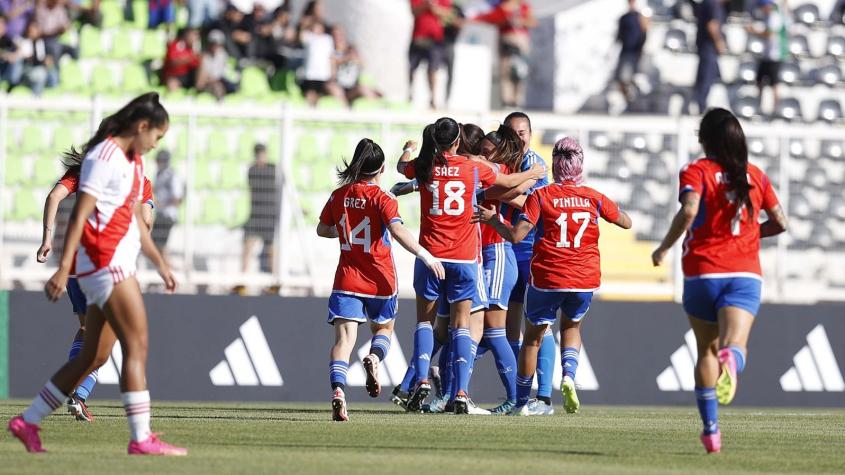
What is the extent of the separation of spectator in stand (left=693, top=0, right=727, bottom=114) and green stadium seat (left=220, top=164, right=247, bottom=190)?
9.52 m

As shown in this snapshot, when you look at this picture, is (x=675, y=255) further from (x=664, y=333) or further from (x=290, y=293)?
(x=290, y=293)

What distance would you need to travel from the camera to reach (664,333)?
19609mm

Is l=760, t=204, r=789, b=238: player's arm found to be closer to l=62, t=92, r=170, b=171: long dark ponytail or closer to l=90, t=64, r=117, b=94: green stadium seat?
l=62, t=92, r=170, b=171: long dark ponytail

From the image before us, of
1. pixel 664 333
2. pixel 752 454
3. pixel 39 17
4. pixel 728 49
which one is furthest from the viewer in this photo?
pixel 728 49

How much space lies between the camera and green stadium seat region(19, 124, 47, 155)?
18531 mm

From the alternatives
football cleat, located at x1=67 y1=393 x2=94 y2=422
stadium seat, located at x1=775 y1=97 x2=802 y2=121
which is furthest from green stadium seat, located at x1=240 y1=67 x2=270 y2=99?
football cleat, located at x1=67 y1=393 x2=94 y2=422

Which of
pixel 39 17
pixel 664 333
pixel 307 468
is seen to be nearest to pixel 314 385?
pixel 664 333

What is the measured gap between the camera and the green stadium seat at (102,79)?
935 inches

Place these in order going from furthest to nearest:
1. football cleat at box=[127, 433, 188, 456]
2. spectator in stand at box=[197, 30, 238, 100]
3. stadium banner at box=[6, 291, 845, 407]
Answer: spectator in stand at box=[197, 30, 238, 100], stadium banner at box=[6, 291, 845, 407], football cleat at box=[127, 433, 188, 456]

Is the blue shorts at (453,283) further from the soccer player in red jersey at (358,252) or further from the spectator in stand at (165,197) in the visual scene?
the spectator in stand at (165,197)

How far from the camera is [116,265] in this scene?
30.7 feet

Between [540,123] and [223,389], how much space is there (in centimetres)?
534

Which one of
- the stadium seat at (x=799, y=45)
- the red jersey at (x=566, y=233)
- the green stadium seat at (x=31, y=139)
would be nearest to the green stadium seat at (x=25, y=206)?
the green stadium seat at (x=31, y=139)

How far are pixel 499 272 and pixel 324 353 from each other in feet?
15.5
